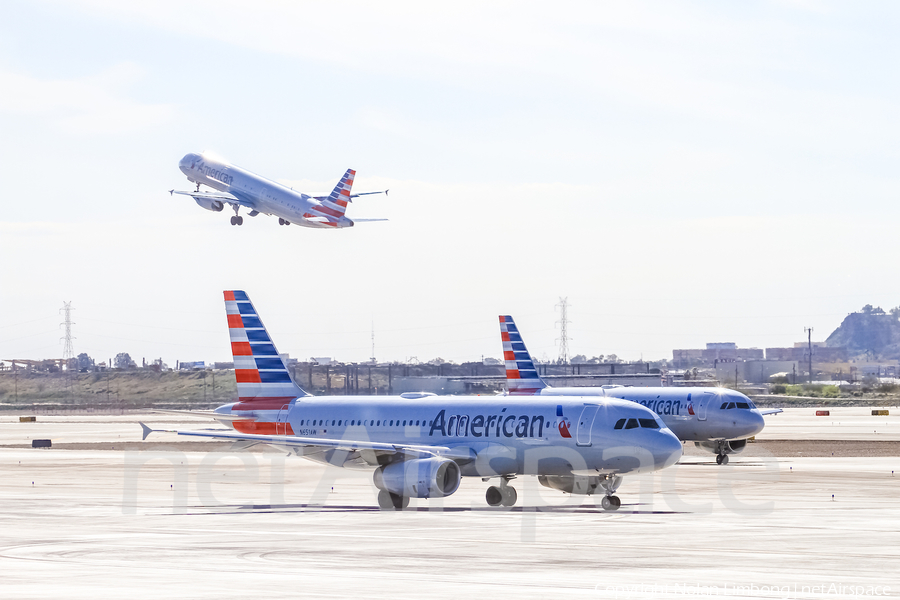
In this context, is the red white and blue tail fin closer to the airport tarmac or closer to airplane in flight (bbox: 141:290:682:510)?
the airport tarmac

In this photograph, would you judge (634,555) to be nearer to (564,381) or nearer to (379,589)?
(379,589)

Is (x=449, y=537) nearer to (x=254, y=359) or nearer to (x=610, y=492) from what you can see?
(x=610, y=492)

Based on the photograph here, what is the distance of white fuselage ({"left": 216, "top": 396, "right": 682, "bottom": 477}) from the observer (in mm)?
39469

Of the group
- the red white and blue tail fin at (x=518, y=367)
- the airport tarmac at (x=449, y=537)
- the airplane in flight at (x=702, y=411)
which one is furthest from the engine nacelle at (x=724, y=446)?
the red white and blue tail fin at (x=518, y=367)

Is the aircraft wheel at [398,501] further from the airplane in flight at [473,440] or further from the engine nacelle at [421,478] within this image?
the engine nacelle at [421,478]

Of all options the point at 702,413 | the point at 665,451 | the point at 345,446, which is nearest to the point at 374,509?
the point at 345,446

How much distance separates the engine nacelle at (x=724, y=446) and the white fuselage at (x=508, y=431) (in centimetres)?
2347

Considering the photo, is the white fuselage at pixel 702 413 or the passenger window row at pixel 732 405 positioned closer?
the white fuselage at pixel 702 413

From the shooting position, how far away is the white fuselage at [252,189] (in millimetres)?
89500

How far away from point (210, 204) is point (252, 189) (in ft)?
14.7

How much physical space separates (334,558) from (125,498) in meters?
21.3

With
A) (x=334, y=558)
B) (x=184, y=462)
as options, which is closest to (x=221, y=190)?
(x=184, y=462)

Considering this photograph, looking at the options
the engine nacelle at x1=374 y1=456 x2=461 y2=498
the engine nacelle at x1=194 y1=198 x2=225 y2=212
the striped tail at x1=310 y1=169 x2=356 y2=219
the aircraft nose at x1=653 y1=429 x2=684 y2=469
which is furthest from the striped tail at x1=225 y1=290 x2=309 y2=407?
the engine nacelle at x1=194 y1=198 x2=225 y2=212

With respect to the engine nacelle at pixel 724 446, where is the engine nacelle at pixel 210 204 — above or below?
above
